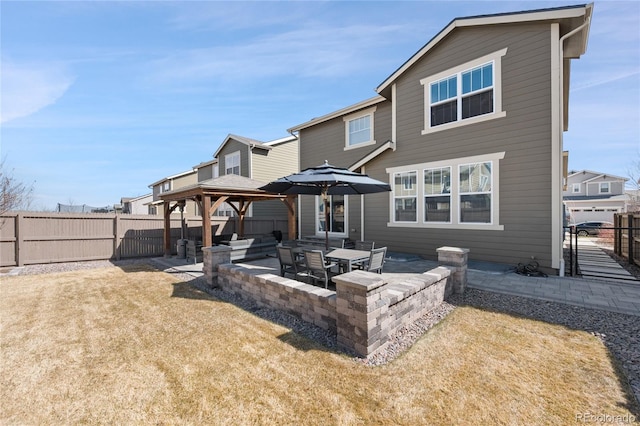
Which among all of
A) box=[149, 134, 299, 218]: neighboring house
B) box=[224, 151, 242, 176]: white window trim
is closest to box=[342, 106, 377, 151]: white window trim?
box=[149, 134, 299, 218]: neighboring house

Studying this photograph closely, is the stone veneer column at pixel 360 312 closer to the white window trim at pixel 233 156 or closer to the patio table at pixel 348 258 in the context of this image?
the patio table at pixel 348 258

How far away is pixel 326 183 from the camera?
6.54 meters

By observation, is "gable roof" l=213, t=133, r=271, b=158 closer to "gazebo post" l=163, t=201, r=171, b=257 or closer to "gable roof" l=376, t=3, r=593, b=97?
"gazebo post" l=163, t=201, r=171, b=257

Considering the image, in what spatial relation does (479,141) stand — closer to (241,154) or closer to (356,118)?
(356,118)

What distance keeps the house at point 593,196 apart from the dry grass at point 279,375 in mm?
28898

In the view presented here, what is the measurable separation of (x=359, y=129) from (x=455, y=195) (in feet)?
17.7

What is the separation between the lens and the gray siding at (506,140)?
6.96 m

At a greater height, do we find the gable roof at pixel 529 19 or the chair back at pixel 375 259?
the gable roof at pixel 529 19

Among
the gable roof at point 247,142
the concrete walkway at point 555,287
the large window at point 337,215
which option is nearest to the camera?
the concrete walkway at point 555,287

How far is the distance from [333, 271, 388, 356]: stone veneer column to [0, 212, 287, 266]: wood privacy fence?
852 cm

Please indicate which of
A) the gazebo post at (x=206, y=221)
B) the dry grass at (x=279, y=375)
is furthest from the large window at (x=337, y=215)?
the dry grass at (x=279, y=375)

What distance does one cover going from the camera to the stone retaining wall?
11.2 feet

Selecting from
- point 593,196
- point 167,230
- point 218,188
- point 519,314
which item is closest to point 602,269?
point 519,314

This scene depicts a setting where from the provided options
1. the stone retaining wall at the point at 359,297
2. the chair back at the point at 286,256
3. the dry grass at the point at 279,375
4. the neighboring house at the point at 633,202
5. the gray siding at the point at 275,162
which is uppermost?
the gray siding at the point at 275,162
